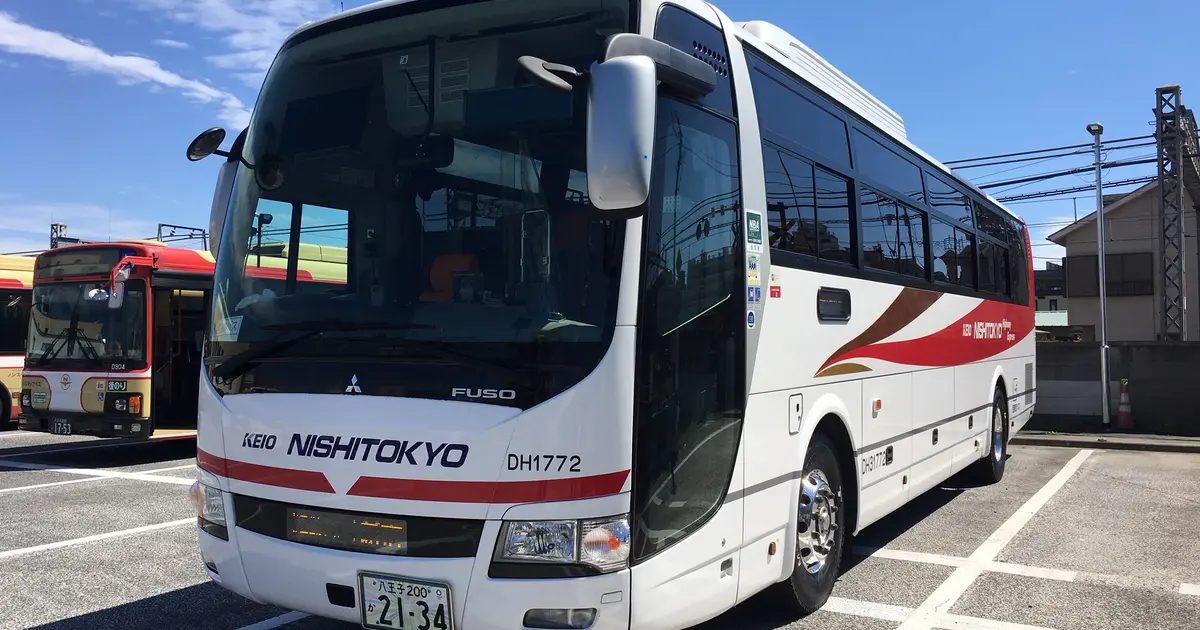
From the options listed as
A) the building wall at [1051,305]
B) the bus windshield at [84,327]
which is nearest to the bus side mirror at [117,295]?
the bus windshield at [84,327]

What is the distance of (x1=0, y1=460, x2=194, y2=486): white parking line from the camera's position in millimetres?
10547

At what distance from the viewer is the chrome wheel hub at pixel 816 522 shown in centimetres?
511

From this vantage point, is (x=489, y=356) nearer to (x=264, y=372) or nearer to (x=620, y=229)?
(x=620, y=229)

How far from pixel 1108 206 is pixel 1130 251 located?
6.54ft

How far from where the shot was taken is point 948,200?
852cm

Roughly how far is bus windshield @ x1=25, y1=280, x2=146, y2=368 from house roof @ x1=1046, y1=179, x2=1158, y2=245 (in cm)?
3478

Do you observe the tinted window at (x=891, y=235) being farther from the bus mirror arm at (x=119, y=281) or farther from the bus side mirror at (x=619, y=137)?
the bus mirror arm at (x=119, y=281)

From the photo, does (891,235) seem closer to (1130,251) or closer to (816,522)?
(816,522)

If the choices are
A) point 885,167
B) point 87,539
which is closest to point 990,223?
point 885,167

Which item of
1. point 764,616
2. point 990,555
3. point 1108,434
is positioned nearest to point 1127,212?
point 1108,434

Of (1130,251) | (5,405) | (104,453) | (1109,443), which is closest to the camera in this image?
(104,453)

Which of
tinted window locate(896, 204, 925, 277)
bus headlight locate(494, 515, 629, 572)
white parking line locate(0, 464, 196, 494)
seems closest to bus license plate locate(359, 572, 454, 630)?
bus headlight locate(494, 515, 629, 572)

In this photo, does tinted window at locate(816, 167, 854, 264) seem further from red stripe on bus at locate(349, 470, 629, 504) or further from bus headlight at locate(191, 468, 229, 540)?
bus headlight at locate(191, 468, 229, 540)

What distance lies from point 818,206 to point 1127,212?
36.7 meters
